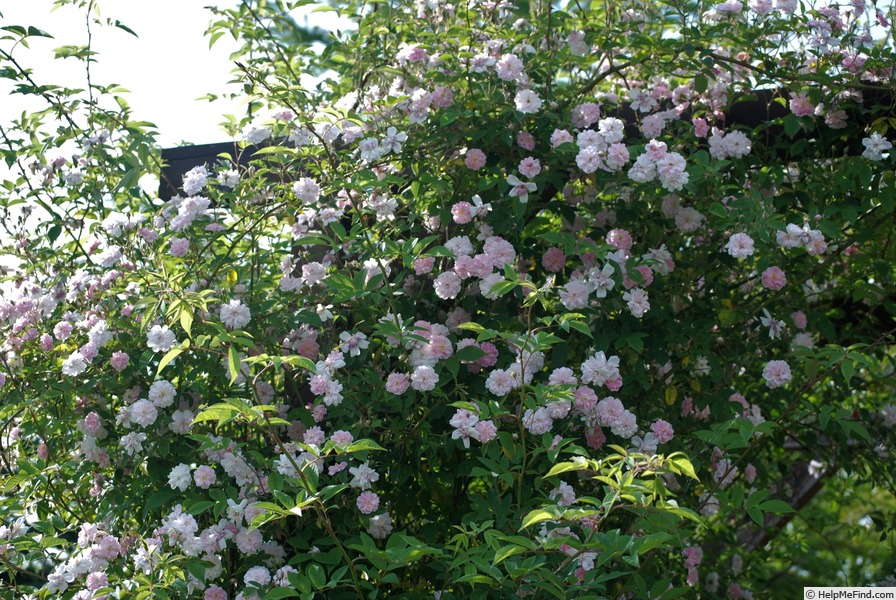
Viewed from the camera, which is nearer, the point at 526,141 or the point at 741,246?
the point at 741,246

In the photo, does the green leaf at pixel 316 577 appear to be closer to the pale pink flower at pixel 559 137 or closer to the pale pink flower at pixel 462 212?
the pale pink flower at pixel 462 212

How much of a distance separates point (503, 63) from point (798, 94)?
2.57ft

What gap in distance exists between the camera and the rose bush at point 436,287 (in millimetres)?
2141

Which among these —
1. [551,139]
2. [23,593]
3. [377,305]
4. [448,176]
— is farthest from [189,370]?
[551,139]

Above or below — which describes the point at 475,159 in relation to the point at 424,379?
above

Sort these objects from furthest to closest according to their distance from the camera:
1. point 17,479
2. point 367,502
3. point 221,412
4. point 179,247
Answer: point 179,247, point 17,479, point 367,502, point 221,412

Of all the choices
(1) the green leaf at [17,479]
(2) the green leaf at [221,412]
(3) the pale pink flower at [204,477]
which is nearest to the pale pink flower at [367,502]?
(3) the pale pink flower at [204,477]

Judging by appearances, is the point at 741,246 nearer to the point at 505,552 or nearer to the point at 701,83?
the point at 701,83

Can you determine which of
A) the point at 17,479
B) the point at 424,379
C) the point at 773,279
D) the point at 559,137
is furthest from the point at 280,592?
the point at 773,279

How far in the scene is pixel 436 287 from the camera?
7.73 feet

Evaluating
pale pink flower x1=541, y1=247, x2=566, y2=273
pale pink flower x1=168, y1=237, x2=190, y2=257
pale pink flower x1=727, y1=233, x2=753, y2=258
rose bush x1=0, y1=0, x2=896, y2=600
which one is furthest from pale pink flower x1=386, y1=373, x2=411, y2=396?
pale pink flower x1=727, y1=233, x2=753, y2=258

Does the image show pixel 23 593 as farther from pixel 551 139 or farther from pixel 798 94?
pixel 798 94

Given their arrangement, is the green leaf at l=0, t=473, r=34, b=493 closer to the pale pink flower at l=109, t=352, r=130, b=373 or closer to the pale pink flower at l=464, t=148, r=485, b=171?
the pale pink flower at l=109, t=352, r=130, b=373

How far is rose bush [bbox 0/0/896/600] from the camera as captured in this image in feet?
7.02
